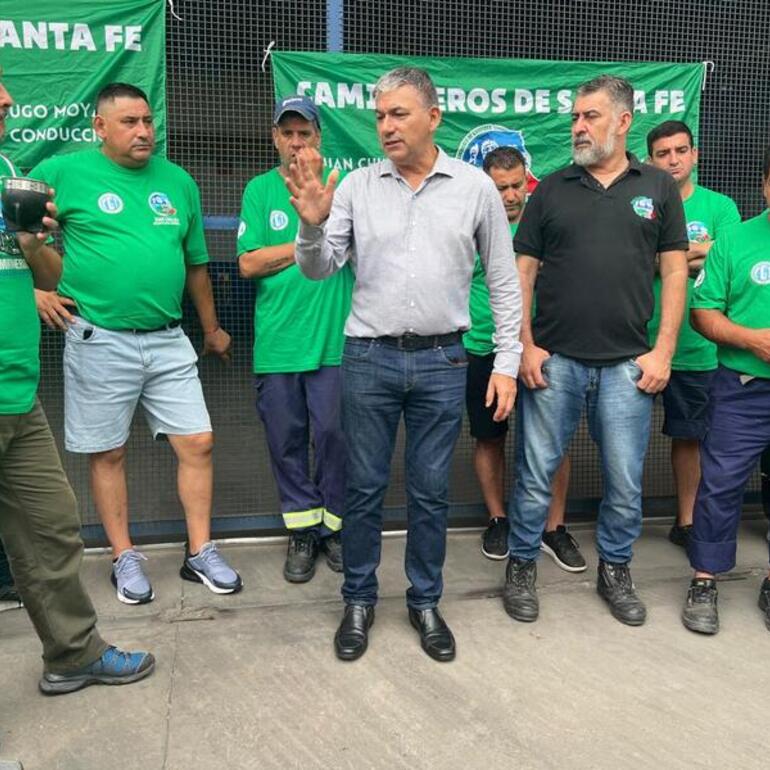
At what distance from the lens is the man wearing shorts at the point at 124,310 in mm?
3158

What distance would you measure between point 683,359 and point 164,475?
2864 millimetres

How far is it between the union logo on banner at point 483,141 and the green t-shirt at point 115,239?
1595 millimetres

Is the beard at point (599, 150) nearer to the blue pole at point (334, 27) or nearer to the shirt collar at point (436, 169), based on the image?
the shirt collar at point (436, 169)

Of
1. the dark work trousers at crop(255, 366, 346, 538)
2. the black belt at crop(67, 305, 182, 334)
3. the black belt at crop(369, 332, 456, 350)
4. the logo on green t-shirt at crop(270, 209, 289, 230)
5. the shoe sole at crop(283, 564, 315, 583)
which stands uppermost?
the logo on green t-shirt at crop(270, 209, 289, 230)

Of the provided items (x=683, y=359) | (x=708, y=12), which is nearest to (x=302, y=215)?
(x=683, y=359)

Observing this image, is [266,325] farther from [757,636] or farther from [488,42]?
[757,636]

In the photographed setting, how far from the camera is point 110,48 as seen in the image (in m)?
3.61

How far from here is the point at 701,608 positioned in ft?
10.4

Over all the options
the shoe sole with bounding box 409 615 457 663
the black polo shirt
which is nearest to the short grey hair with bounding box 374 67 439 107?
the black polo shirt

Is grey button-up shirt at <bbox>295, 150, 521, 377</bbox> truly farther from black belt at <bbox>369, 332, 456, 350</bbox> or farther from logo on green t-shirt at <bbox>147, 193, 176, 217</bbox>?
logo on green t-shirt at <bbox>147, 193, 176, 217</bbox>

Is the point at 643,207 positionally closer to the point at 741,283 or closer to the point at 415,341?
the point at 741,283

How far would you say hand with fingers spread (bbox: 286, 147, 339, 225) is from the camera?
2.35 meters

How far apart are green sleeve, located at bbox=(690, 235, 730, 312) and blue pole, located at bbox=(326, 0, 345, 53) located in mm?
2083

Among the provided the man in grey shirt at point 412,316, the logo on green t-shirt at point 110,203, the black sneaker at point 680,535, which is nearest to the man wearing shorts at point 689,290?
the black sneaker at point 680,535
